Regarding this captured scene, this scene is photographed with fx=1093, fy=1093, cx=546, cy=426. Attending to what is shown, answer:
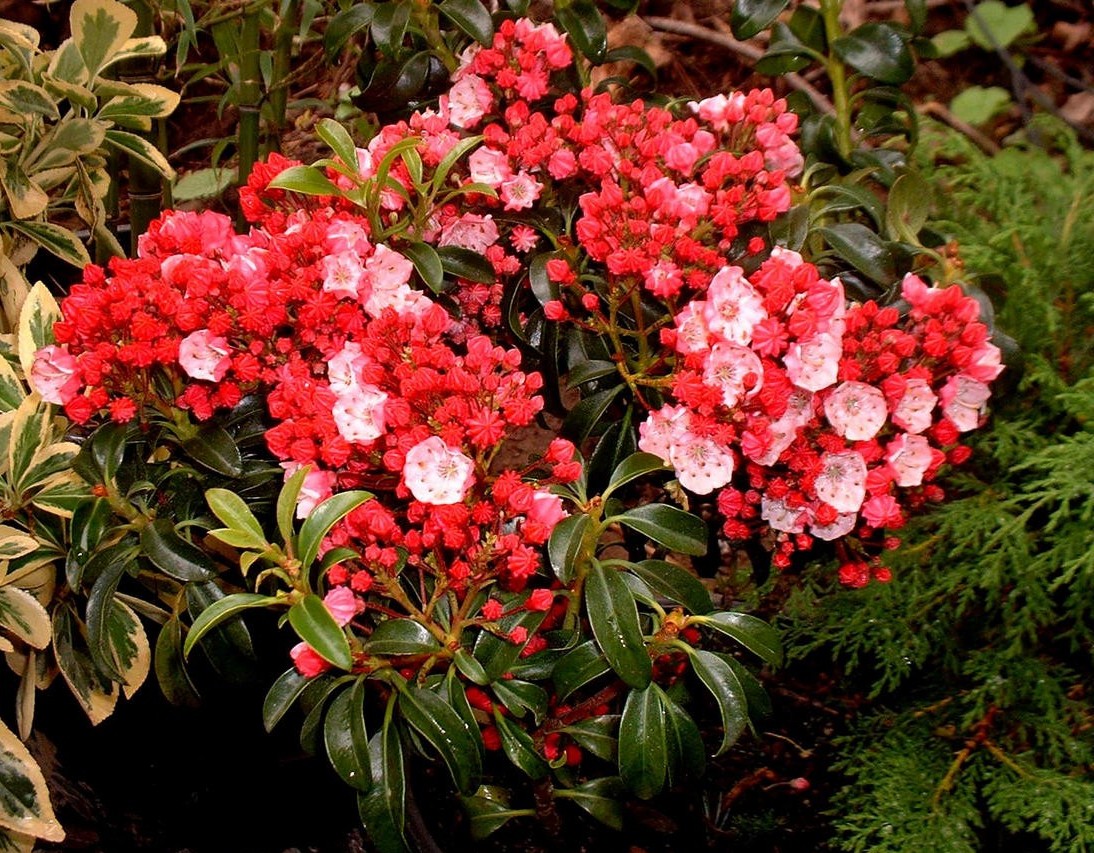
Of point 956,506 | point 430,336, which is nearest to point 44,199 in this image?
point 430,336

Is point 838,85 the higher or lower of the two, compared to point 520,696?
higher

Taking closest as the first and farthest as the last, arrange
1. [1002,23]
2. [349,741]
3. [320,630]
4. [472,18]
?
[320,630] → [349,741] → [472,18] → [1002,23]

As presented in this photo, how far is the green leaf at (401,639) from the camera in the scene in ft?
3.33

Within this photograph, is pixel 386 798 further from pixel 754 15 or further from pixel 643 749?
pixel 754 15

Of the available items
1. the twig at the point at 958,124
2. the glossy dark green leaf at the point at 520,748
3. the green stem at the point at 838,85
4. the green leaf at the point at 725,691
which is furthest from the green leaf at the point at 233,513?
the twig at the point at 958,124

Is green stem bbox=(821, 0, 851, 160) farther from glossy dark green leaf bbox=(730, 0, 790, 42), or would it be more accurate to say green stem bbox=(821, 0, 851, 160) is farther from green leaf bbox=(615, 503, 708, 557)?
green leaf bbox=(615, 503, 708, 557)

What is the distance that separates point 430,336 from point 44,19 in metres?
2.49

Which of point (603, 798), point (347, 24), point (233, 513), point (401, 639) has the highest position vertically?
point (347, 24)

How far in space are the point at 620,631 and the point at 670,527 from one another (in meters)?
0.12

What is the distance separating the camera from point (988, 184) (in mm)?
1700

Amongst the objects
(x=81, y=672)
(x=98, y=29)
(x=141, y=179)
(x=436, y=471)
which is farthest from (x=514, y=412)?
(x=141, y=179)

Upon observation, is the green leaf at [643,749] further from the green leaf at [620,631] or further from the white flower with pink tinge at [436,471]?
the white flower with pink tinge at [436,471]

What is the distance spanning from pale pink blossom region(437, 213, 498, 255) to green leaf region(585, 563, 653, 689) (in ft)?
1.56

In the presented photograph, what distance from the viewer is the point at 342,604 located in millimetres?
1032
